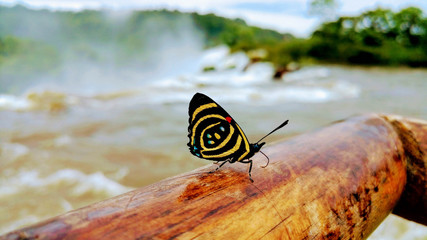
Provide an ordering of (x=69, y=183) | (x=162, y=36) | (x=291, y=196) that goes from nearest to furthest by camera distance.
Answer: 1. (x=291, y=196)
2. (x=69, y=183)
3. (x=162, y=36)

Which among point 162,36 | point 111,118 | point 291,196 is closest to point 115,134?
point 111,118

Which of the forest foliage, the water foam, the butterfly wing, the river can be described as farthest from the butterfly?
the forest foliage

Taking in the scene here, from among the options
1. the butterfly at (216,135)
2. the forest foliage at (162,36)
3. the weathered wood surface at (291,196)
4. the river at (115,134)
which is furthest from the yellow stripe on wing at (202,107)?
the forest foliage at (162,36)

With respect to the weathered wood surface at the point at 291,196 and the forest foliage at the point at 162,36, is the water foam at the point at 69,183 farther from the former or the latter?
the forest foliage at the point at 162,36

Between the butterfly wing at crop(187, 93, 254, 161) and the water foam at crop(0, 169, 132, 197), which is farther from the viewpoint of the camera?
the water foam at crop(0, 169, 132, 197)

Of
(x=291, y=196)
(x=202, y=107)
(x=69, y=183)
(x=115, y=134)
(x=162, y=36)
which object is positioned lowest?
(x=291, y=196)

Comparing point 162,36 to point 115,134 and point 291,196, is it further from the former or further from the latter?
point 291,196

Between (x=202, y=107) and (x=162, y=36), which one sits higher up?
(x=162, y=36)

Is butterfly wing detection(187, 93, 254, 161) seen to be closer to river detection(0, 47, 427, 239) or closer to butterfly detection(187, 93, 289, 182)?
butterfly detection(187, 93, 289, 182)
